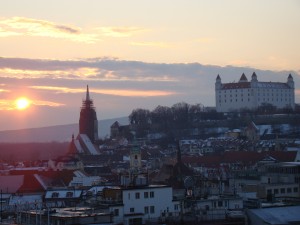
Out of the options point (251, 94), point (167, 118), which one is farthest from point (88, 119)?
point (251, 94)

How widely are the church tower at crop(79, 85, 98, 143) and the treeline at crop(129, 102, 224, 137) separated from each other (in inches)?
1174

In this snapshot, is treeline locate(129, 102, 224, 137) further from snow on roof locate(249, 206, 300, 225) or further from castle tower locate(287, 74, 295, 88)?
snow on roof locate(249, 206, 300, 225)

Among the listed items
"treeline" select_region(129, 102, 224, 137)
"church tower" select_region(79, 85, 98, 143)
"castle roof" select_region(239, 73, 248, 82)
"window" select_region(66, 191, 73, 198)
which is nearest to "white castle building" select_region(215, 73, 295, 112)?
"castle roof" select_region(239, 73, 248, 82)

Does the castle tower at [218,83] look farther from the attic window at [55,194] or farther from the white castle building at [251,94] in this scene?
the attic window at [55,194]

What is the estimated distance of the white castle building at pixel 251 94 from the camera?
176625 millimetres

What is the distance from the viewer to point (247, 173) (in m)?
58.3

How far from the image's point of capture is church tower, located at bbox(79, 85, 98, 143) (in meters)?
122

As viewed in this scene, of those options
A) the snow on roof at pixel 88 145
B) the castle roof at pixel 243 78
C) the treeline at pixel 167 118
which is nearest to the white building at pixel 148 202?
the snow on roof at pixel 88 145

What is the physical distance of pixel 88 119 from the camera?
402ft

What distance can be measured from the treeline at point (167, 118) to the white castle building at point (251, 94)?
10076mm

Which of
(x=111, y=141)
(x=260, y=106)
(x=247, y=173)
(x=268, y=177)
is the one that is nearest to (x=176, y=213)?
(x=268, y=177)

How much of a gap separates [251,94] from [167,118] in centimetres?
2516

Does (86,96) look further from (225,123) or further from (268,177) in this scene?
(268,177)

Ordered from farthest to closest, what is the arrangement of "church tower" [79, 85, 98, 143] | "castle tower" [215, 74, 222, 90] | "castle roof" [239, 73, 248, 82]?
"castle roof" [239, 73, 248, 82], "castle tower" [215, 74, 222, 90], "church tower" [79, 85, 98, 143]
